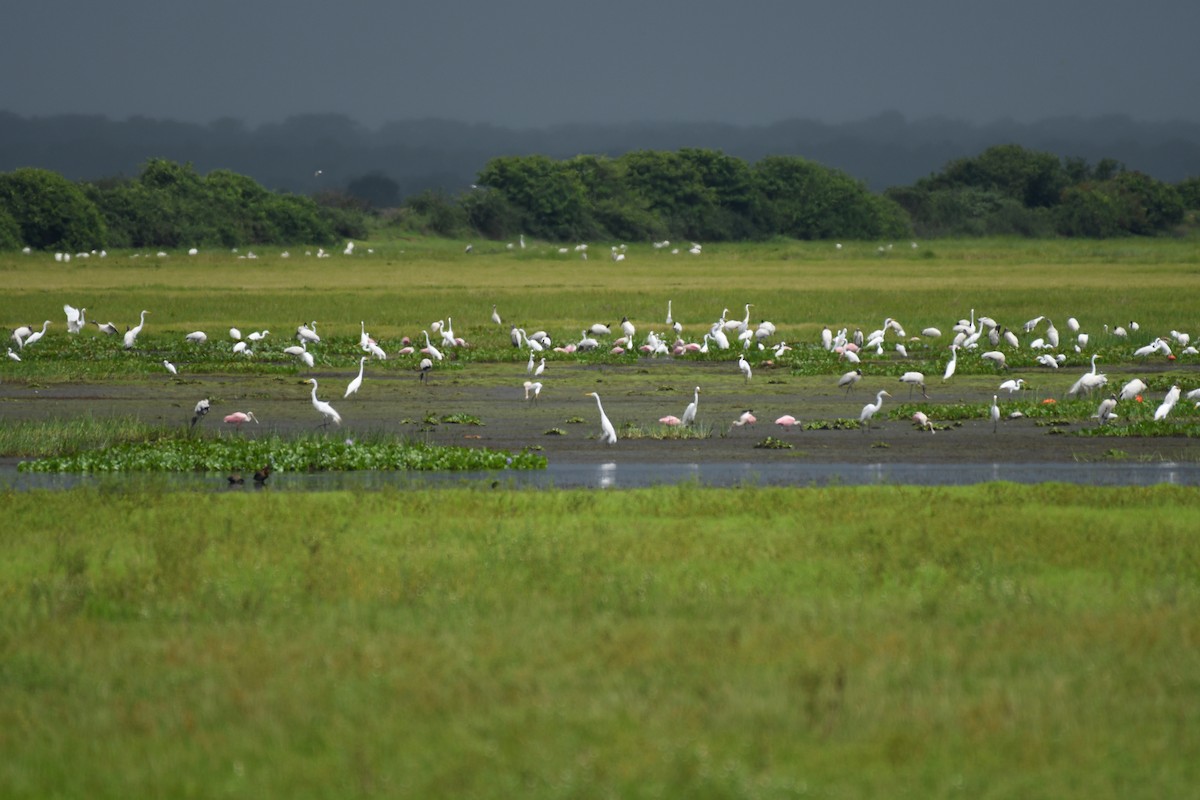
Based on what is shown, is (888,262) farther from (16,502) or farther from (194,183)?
(16,502)

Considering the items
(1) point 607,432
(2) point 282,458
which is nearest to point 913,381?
(1) point 607,432

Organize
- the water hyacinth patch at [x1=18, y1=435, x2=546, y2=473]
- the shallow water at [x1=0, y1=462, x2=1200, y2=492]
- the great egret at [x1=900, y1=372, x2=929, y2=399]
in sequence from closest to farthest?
the shallow water at [x1=0, y1=462, x2=1200, y2=492]
the water hyacinth patch at [x1=18, y1=435, x2=546, y2=473]
the great egret at [x1=900, y1=372, x2=929, y2=399]

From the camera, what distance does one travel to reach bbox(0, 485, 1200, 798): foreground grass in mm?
7059

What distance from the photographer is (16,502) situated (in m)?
14.6

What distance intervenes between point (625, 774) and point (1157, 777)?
2.45 m

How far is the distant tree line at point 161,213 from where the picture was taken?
291ft

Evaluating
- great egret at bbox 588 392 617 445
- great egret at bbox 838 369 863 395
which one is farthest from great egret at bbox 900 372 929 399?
great egret at bbox 588 392 617 445

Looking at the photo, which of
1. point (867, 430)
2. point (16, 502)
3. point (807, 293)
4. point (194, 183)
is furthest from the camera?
point (194, 183)

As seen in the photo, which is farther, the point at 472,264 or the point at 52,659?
the point at 472,264

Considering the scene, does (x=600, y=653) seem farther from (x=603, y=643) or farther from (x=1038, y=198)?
(x=1038, y=198)

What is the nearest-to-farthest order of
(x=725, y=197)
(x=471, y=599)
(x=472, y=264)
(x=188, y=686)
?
(x=188, y=686) < (x=471, y=599) < (x=472, y=264) < (x=725, y=197)

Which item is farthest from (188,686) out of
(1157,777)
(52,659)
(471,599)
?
(1157,777)

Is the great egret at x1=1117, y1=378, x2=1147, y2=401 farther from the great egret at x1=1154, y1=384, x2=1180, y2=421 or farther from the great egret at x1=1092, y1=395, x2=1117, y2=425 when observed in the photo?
the great egret at x1=1092, y1=395, x2=1117, y2=425

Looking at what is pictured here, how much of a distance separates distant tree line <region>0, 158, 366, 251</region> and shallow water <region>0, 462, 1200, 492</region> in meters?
75.6
